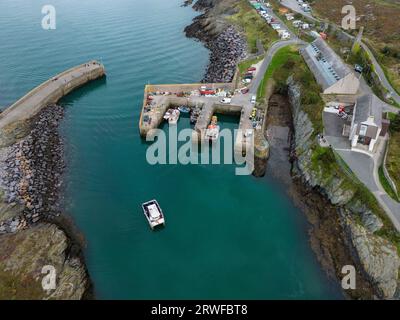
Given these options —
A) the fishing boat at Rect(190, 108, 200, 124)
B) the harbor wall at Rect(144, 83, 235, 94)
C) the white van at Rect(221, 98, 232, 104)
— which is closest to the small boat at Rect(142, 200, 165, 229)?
the fishing boat at Rect(190, 108, 200, 124)

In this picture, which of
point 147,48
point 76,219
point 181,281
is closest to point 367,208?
point 181,281

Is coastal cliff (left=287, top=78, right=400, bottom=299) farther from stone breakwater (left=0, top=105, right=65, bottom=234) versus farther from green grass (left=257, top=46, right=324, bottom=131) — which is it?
stone breakwater (left=0, top=105, right=65, bottom=234)

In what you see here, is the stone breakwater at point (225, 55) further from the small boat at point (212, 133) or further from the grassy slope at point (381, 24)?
the grassy slope at point (381, 24)

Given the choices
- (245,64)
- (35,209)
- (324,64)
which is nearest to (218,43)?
(245,64)

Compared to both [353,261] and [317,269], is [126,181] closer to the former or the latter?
[317,269]

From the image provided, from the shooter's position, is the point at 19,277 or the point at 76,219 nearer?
the point at 19,277

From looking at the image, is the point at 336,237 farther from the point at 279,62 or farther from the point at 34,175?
the point at 279,62
